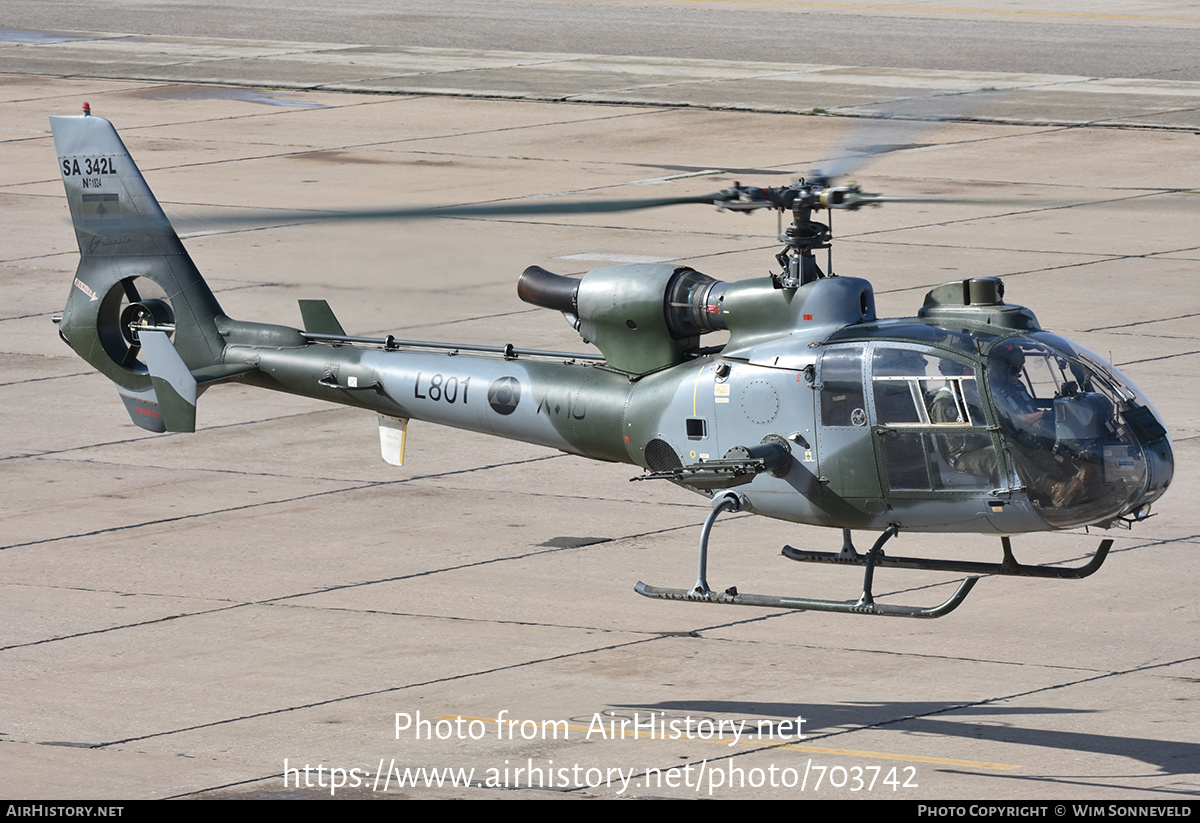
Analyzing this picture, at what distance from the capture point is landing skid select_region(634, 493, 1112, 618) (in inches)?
486

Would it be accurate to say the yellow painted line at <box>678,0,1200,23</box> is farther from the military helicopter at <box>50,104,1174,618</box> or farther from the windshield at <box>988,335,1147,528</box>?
the windshield at <box>988,335,1147,528</box>

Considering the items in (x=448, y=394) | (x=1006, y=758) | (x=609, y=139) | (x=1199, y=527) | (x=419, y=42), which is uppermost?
(x=419, y=42)

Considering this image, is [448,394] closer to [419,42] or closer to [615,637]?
[615,637]

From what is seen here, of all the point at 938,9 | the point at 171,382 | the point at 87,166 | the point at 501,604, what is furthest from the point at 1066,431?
the point at 938,9

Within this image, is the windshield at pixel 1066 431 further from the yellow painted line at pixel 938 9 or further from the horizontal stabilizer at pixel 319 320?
the yellow painted line at pixel 938 9

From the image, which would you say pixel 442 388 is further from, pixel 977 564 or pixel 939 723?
pixel 939 723

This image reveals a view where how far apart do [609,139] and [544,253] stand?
323 inches

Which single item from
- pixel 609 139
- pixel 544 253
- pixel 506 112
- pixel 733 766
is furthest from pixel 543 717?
pixel 506 112

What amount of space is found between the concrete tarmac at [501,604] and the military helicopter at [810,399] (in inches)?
31.9

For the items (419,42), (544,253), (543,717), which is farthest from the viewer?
(419,42)

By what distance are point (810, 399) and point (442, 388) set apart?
3180 millimetres

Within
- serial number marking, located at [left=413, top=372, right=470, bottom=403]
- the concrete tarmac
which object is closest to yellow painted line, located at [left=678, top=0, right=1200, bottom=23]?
the concrete tarmac

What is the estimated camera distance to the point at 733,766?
470 inches

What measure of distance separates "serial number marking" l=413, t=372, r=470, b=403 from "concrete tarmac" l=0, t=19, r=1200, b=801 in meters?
1.47
